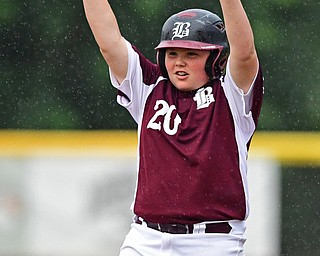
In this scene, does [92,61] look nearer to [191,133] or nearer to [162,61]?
[162,61]

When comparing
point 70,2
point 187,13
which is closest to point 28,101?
point 70,2

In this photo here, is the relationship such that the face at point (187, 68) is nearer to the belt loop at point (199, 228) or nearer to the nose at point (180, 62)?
the nose at point (180, 62)

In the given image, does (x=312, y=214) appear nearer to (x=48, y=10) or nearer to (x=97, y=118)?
(x=97, y=118)

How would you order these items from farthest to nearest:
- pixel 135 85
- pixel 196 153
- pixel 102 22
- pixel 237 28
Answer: pixel 135 85 < pixel 102 22 < pixel 196 153 < pixel 237 28

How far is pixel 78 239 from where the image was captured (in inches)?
379

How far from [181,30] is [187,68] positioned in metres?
0.20

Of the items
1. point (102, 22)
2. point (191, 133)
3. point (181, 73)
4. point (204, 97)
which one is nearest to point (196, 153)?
point (191, 133)

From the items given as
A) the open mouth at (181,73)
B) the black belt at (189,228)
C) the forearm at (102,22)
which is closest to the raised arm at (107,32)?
the forearm at (102,22)

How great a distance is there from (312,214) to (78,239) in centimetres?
220

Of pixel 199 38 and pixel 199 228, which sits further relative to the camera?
pixel 199 38

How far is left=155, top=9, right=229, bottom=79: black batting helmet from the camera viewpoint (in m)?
5.43

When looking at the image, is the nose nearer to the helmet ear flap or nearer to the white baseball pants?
the helmet ear flap

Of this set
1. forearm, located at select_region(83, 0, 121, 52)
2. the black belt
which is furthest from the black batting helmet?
the black belt

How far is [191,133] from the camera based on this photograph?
5316 mm
